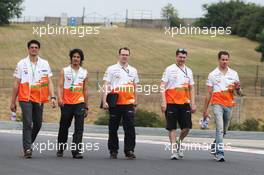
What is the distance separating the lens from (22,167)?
37.3ft

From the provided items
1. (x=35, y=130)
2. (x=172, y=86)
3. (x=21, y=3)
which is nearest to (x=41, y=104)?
(x=35, y=130)

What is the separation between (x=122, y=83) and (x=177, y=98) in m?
1.01

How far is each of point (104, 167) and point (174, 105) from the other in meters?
2.04

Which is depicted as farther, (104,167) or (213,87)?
(213,87)

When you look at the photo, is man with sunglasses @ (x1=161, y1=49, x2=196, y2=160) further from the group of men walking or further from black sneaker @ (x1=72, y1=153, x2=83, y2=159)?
black sneaker @ (x1=72, y1=153, x2=83, y2=159)

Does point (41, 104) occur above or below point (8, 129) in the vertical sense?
above

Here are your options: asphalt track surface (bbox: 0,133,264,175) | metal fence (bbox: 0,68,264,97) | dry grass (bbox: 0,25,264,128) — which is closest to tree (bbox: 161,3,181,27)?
dry grass (bbox: 0,25,264,128)

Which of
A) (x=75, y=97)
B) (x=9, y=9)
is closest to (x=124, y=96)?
(x=75, y=97)

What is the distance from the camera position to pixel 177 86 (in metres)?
13.0

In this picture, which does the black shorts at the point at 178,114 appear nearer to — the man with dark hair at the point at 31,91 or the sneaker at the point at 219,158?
the sneaker at the point at 219,158

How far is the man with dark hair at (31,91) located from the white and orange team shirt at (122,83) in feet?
3.55

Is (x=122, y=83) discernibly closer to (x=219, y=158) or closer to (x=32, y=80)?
(x=32, y=80)

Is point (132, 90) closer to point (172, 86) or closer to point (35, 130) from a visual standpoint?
point (172, 86)

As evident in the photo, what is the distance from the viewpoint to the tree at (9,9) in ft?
264
